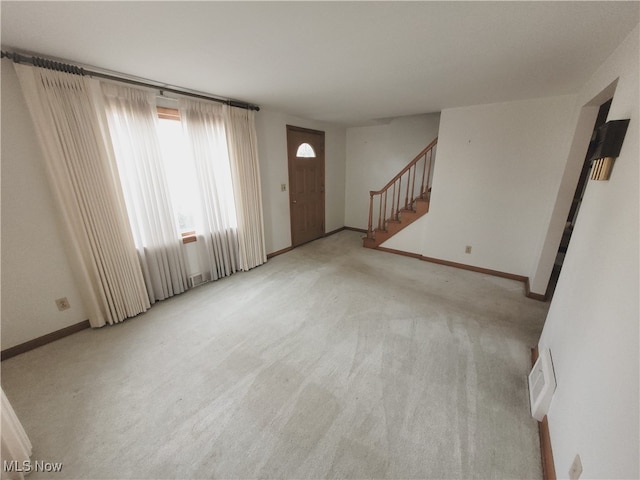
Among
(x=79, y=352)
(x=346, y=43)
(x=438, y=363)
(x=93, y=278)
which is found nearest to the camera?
(x=346, y=43)

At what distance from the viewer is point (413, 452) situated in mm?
1295

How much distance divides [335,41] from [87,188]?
2.34 meters

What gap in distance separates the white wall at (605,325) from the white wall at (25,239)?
3.54 metres

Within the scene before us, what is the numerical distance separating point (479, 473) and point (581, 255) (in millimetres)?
1384

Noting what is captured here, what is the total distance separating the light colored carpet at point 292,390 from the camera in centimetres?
127

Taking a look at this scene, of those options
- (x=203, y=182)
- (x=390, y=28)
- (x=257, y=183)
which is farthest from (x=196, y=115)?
(x=390, y=28)

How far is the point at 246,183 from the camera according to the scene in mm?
3312

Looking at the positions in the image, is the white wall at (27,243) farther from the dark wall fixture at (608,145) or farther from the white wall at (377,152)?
the white wall at (377,152)

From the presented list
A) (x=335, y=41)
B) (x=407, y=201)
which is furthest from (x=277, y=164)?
(x=335, y=41)

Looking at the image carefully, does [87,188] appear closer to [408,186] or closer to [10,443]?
[10,443]

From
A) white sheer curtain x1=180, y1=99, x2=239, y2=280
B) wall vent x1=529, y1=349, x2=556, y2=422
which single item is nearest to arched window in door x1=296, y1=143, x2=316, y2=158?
white sheer curtain x1=180, y1=99, x2=239, y2=280

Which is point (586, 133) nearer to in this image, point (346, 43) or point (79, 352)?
point (346, 43)
